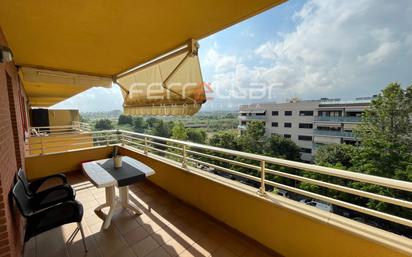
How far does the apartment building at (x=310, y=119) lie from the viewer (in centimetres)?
2156

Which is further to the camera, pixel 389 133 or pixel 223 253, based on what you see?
pixel 389 133

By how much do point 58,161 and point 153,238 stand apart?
3.99m

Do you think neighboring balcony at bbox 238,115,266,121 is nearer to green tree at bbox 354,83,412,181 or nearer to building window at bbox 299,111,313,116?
building window at bbox 299,111,313,116

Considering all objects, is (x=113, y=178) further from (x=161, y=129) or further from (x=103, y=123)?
(x=161, y=129)

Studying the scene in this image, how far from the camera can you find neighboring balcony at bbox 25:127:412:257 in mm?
1517

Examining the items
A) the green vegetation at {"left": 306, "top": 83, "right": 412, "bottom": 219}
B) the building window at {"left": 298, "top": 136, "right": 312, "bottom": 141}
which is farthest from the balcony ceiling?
the building window at {"left": 298, "top": 136, "right": 312, "bottom": 141}

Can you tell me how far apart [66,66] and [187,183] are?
11.2 feet

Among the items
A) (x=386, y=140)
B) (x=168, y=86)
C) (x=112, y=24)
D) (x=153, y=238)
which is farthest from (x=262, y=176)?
(x=386, y=140)

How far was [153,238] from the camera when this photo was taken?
2369mm

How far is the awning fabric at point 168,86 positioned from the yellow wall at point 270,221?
1.21m

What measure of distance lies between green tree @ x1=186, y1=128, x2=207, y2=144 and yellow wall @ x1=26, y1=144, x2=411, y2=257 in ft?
92.0

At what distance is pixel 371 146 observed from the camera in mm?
14055

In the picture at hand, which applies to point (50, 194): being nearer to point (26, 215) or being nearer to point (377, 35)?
point (26, 215)

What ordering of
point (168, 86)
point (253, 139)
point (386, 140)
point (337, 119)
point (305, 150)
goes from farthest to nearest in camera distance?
point (253, 139) < point (305, 150) < point (337, 119) < point (386, 140) < point (168, 86)
